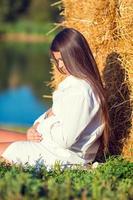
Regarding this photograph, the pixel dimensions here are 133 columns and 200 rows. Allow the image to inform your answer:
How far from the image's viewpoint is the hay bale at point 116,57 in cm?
603

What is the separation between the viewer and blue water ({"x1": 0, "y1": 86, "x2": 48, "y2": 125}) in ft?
56.1

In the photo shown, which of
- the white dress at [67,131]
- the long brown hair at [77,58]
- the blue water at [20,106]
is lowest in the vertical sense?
the white dress at [67,131]

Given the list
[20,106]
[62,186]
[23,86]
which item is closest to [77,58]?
[62,186]

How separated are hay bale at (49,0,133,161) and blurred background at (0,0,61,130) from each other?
3.23 feet

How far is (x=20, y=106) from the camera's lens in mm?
19766

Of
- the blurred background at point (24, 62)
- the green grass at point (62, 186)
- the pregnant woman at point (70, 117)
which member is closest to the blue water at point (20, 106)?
the blurred background at point (24, 62)

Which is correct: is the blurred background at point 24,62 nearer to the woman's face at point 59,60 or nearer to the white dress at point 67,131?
the woman's face at point 59,60

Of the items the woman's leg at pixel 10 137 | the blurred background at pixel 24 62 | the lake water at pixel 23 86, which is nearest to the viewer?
the woman's leg at pixel 10 137

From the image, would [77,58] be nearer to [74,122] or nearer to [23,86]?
[74,122]

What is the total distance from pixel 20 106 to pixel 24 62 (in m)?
A: 10.6

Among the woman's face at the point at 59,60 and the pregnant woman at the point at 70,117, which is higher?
the woman's face at the point at 59,60

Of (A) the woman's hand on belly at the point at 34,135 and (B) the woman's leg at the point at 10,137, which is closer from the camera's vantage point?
(A) the woman's hand on belly at the point at 34,135

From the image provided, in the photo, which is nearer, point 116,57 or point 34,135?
point 34,135

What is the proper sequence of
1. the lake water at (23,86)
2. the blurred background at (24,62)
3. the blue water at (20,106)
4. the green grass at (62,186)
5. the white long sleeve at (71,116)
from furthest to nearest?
the blurred background at (24,62), the lake water at (23,86), the blue water at (20,106), the white long sleeve at (71,116), the green grass at (62,186)
